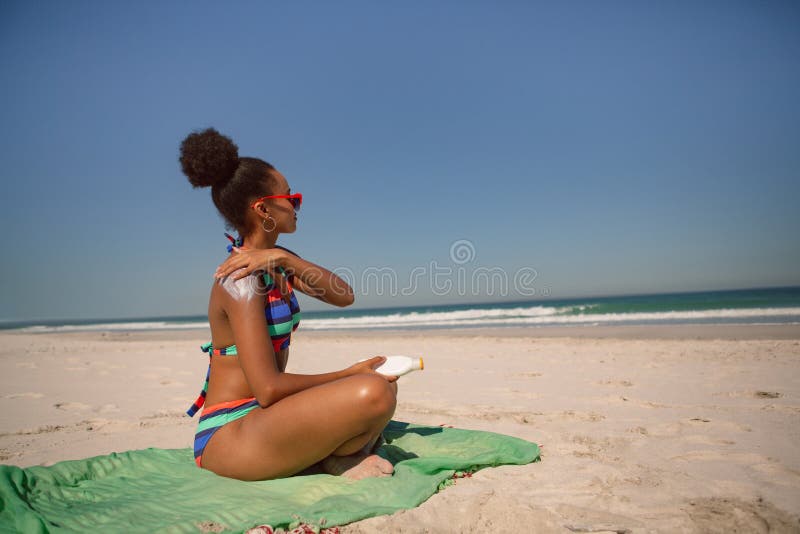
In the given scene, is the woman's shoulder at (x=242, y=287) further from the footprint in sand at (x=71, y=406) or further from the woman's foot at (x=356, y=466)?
the footprint in sand at (x=71, y=406)

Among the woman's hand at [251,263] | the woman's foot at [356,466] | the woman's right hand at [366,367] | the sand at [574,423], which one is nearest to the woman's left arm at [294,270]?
the woman's hand at [251,263]

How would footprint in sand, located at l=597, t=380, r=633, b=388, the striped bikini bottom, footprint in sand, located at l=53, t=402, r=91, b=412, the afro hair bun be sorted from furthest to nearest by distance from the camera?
footprint in sand, located at l=597, t=380, r=633, b=388, footprint in sand, located at l=53, t=402, r=91, b=412, the striped bikini bottom, the afro hair bun

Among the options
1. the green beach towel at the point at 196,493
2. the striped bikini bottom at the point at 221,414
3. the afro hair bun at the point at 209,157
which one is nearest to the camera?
the green beach towel at the point at 196,493

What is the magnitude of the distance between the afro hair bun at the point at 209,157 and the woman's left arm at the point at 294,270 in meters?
0.43

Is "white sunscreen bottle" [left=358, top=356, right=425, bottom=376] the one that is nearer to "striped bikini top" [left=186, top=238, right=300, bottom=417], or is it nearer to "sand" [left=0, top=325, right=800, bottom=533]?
"striped bikini top" [left=186, top=238, right=300, bottom=417]

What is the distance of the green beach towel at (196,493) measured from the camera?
6.96 ft

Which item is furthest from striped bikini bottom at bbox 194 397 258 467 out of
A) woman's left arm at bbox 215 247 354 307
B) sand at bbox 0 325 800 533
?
sand at bbox 0 325 800 533

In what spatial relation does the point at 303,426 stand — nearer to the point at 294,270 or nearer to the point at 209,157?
the point at 294,270

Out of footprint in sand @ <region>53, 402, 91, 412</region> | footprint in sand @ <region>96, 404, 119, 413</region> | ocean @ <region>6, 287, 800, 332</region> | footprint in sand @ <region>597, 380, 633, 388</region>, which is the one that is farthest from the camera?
ocean @ <region>6, 287, 800, 332</region>

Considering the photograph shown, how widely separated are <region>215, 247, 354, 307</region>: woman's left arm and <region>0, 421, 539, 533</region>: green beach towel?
1053 mm

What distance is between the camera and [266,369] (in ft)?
7.32

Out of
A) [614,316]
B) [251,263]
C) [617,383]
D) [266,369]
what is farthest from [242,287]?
[614,316]

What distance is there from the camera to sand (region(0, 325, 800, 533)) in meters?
2.29

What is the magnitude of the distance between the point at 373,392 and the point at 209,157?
154cm
